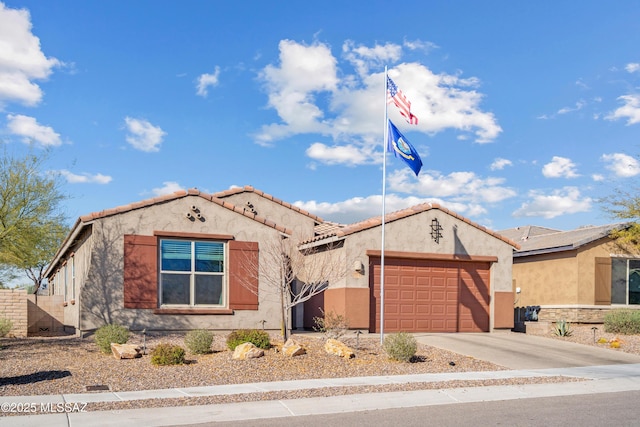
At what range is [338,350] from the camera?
15375mm

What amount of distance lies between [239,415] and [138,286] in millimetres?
9272

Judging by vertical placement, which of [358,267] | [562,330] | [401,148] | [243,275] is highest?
[401,148]

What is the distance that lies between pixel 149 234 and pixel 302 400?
919 cm

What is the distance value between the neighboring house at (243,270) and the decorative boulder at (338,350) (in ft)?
13.4

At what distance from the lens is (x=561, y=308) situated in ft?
81.8

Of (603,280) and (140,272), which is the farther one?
(603,280)

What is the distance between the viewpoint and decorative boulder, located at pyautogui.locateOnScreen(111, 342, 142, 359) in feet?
47.9

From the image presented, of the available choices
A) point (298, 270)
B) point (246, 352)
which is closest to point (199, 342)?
point (246, 352)

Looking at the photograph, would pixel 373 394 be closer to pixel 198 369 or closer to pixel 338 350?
pixel 338 350

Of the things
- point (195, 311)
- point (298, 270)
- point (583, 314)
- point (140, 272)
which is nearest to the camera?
point (298, 270)

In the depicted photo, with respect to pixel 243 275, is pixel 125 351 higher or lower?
lower

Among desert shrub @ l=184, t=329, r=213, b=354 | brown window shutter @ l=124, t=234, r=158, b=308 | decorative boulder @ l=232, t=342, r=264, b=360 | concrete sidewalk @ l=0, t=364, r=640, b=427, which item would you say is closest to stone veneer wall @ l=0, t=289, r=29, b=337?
brown window shutter @ l=124, t=234, r=158, b=308

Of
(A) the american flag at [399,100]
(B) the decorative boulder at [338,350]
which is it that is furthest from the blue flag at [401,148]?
(B) the decorative boulder at [338,350]

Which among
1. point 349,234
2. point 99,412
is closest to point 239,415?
point 99,412
